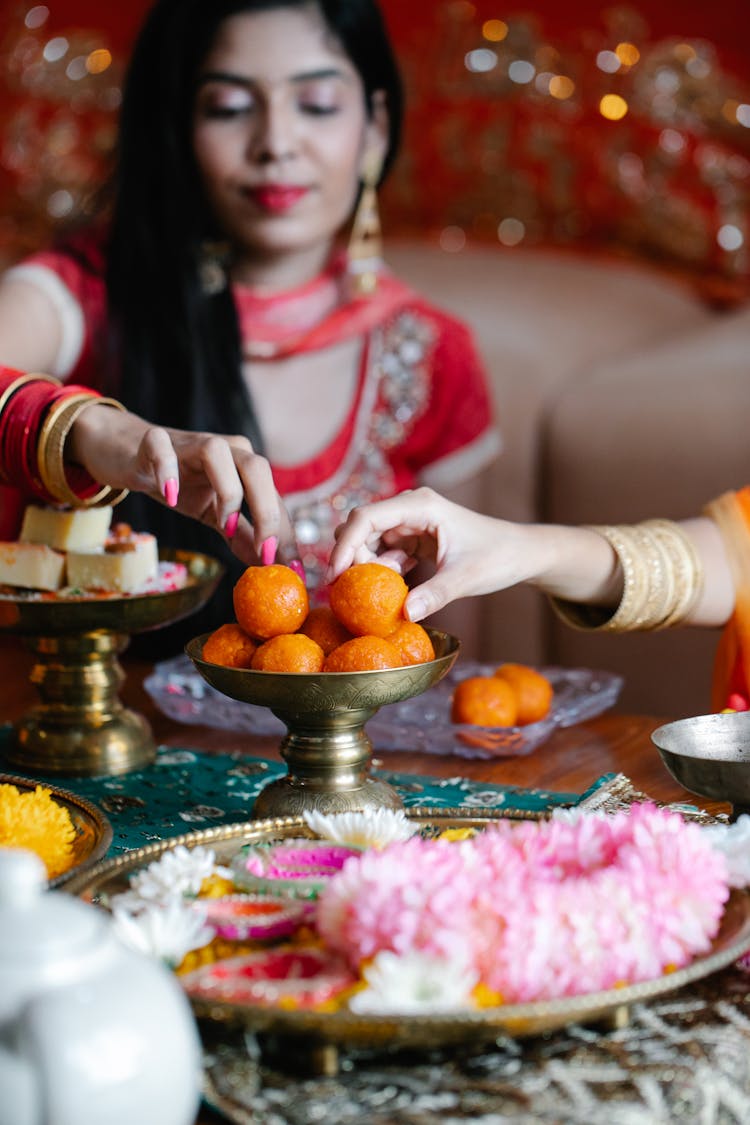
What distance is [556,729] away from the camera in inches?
54.7

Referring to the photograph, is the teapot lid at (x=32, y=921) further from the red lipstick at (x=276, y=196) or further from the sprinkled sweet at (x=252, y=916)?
the red lipstick at (x=276, y=196)

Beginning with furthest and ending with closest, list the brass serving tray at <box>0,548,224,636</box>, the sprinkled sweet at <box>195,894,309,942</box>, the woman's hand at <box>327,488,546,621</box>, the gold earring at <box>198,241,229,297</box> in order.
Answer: the gold earring at <box>198,241,229,297</box>, the brass serving tray at <box>0,548,224,636</box>, the woman's hand at <box>327,488,546,621</box>, the sprinkled sweet at <box>195,894,309,942</box>

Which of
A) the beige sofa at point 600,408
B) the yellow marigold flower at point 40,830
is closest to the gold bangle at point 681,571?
the yellow marigold flower at point 40,830

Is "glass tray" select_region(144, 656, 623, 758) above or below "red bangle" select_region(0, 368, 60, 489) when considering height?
below

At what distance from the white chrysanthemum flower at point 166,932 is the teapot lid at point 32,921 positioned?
0.15 metres

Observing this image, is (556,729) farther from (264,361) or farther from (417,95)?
(417,95)

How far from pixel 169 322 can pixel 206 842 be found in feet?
4.64

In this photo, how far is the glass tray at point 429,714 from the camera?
1.30m

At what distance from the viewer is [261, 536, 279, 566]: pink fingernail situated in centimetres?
114

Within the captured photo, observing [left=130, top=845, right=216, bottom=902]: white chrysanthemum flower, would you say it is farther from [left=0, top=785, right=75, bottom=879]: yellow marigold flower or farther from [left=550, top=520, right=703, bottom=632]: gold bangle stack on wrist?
[left=550, top=520, right=703, bottom=632]: gold bangle stack on wrist

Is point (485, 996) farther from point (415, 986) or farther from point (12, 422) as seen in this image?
point (12, 422)

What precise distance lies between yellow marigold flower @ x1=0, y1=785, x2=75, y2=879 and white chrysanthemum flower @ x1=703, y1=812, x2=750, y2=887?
39 centimetres

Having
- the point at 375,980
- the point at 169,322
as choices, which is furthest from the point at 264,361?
the point at 375,980

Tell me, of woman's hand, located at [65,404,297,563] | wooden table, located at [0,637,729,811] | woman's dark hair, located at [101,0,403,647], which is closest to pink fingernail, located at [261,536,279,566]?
woman's hand, located at [65,404,297,563]
